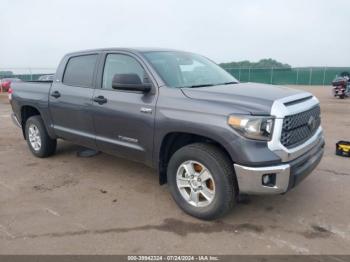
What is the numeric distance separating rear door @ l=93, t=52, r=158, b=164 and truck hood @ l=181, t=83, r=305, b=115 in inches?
22.1

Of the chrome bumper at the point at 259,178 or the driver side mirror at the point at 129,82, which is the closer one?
the chrome bumper at the point at 259,178

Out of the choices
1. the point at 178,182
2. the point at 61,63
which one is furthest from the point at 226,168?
the point at 61,63

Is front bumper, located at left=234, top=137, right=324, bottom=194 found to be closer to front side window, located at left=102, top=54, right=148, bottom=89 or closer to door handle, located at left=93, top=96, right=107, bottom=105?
front side window, located at left=102, top=54, right=148, bottom=89

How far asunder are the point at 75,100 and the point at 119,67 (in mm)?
902

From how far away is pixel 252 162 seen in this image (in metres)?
3.12

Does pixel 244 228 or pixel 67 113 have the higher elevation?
pixel 67 113

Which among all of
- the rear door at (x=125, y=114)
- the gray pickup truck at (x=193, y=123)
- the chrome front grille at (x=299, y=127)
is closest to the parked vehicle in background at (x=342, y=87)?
the gray pickup truck at (x=193, y=123)

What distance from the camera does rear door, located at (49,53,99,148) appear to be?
4734mm

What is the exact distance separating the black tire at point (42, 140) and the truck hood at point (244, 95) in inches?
125

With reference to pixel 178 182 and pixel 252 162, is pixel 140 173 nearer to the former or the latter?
pixel 178 182

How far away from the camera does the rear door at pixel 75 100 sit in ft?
15.5

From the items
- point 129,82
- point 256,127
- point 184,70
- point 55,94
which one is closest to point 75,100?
point 55,94

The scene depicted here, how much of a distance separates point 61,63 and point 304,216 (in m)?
4.24

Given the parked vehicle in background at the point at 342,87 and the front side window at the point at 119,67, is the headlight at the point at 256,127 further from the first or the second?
the parked vehicle in background at the point at 342,87
